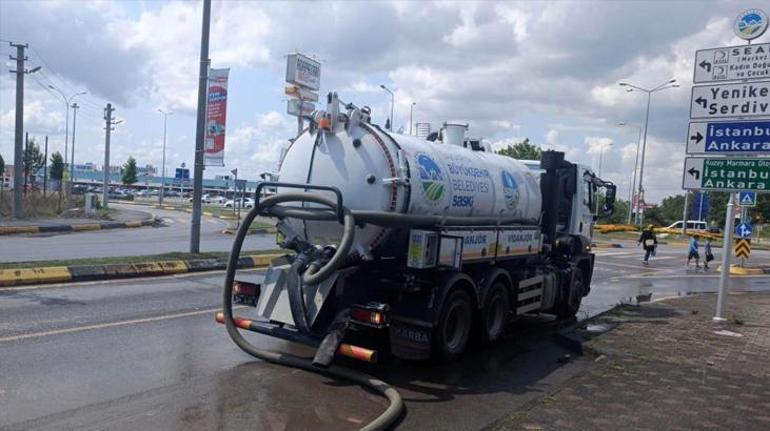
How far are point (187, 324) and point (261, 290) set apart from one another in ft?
6.72

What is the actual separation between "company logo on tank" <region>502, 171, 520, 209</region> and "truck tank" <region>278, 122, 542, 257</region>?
778mm

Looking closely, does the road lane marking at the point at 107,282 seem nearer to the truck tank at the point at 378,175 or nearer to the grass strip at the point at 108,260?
the grass strip at the point at 108,260

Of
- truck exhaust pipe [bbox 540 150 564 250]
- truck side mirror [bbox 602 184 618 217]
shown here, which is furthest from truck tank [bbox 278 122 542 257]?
truck side mirror [bbox 602 184 618 217]

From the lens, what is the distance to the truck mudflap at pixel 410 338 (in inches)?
294

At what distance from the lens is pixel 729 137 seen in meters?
11.8

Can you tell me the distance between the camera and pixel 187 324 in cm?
922

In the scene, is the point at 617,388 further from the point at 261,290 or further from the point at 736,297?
the point at 736,297

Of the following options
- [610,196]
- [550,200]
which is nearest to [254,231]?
[610,196]

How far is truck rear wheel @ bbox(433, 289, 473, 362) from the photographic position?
778cm

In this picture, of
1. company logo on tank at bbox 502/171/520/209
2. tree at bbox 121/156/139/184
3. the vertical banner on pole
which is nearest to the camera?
company logo on tank at bbox 502/171/520/209

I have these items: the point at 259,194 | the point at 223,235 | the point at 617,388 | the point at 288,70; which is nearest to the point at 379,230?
the point at 259,194

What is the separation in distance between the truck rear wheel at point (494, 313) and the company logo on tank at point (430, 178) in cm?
176

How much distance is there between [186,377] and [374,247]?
2434 mm

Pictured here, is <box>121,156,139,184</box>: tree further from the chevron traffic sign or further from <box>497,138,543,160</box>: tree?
the chevron traffic sign
